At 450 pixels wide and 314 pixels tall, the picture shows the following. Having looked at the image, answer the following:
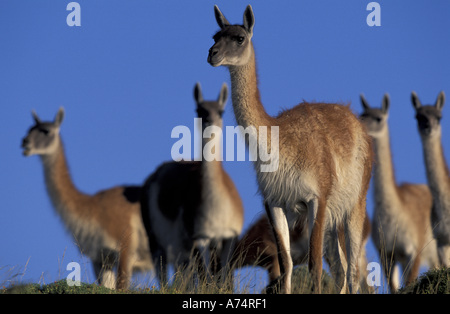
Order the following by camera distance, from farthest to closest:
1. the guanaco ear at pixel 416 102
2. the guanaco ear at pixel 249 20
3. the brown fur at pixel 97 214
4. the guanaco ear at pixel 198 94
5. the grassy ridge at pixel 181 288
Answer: the guanaco ear at pixel 416 102
the brown fur at pixel 97 214
the guanaco ear at pixel 198 94
the guanaco ear at pixel 249 20
the grassy ridge at pixel 181 288

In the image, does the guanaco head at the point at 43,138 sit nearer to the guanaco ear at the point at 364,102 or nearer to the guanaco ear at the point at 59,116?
the guanaco ear at the point at 59,116

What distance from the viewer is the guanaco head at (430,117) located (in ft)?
39.3

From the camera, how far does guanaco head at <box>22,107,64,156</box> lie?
39.2ft

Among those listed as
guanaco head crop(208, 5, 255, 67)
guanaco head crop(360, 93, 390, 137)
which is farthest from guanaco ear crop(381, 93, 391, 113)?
guanaco head crop(208, 5, 255, 67)

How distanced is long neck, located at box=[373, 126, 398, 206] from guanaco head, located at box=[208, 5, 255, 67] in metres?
5.57

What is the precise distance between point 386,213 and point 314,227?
18.1 ft

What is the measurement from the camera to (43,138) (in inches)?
476

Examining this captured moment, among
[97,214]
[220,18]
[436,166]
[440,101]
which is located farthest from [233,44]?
[440,101]

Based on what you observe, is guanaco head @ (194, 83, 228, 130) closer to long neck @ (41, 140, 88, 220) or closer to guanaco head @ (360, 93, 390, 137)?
long neck @ (41, 140, 88, 220)

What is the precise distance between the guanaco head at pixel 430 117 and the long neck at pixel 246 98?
6.25 metres

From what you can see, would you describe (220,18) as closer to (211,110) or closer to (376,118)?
(211,110)

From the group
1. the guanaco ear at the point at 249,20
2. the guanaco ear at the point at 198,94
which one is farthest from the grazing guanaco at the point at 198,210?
the guanaco ear at the point at 249,20
